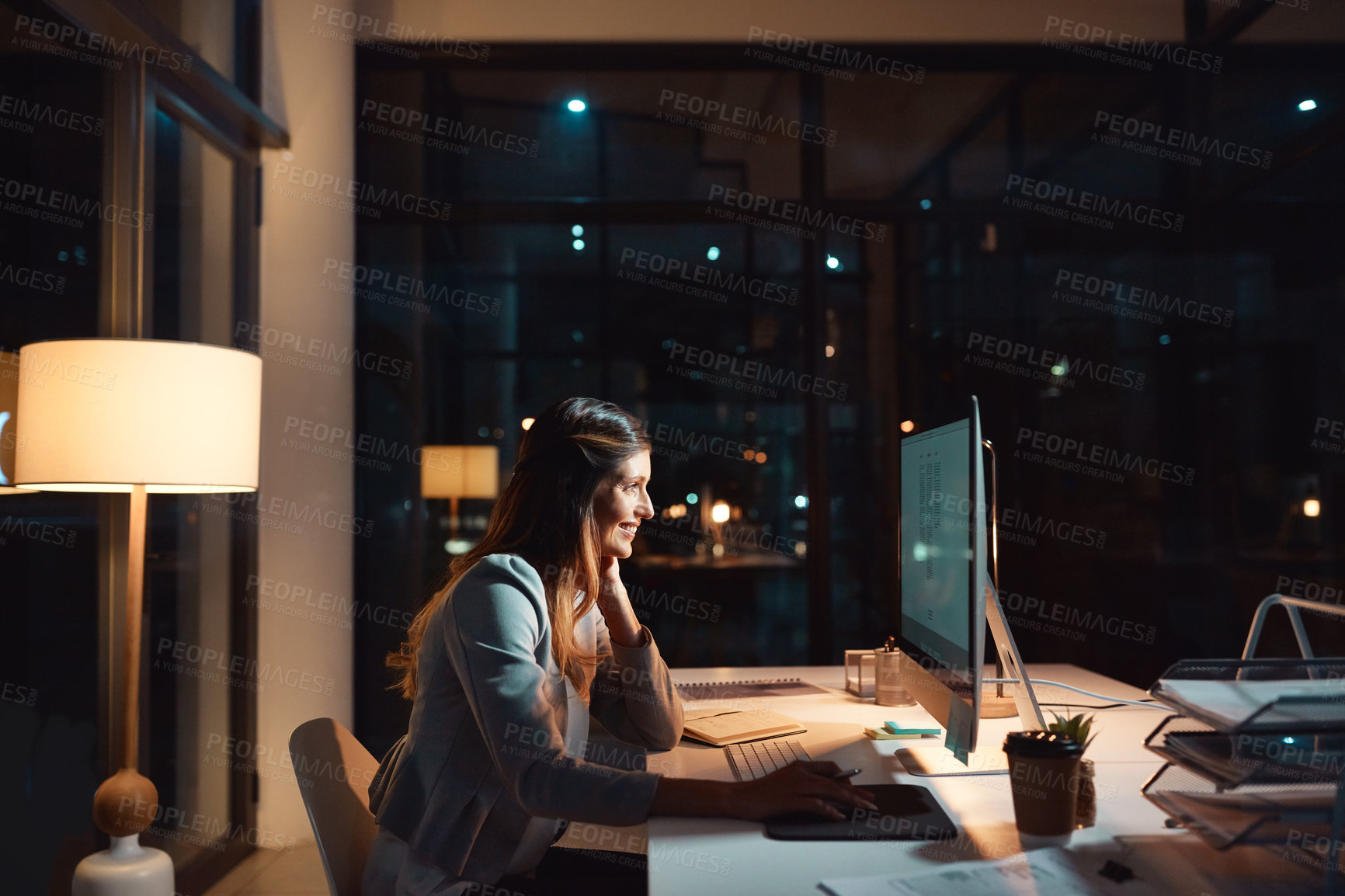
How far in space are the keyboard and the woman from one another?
0.13 metres

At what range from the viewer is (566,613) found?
1.47 m

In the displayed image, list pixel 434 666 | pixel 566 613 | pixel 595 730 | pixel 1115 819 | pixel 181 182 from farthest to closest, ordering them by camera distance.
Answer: pixel 181 182 → pixel 595 730 → pixel 566 613 → pixel 434 666 → pixel 1115 819

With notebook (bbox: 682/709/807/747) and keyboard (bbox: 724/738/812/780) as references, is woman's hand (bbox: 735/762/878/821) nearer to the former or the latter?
keyboard (bbox: 724/738/812/780)

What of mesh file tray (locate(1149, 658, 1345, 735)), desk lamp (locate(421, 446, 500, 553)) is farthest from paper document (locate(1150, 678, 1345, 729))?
desk lamp (locate(421, 446, 500, 553))

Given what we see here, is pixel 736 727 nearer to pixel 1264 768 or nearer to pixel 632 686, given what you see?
pixel 632 686

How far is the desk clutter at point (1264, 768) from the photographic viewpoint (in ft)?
3.26

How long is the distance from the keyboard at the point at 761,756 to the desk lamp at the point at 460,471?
6.48ft

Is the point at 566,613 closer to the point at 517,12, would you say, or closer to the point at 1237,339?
the point at 517,12

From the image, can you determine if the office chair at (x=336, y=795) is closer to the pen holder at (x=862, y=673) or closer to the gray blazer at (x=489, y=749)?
the gray blazer at (x=489, y=749)

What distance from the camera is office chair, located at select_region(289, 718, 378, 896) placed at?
1.33 meters

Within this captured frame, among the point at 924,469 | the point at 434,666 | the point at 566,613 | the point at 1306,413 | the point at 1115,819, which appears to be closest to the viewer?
the point at 1115,819

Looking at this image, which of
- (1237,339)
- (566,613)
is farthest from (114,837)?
(1237,339)

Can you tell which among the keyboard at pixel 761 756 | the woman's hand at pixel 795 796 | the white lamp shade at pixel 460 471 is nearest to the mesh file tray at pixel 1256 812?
the woman's hand at pixel 795 796

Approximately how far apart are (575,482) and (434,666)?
36 centimetres
